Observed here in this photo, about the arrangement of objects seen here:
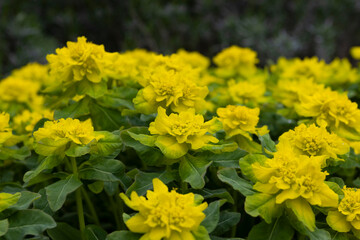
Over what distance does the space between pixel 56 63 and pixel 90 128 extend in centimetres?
36

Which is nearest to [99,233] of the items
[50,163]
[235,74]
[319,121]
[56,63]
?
[50,163]

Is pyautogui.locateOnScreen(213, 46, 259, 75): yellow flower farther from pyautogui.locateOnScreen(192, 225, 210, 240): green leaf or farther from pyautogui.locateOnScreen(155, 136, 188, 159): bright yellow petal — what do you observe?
pyautogui.locateOnScreen(192, 225, 210, 240): green leaf

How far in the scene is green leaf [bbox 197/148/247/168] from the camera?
4.22 feet

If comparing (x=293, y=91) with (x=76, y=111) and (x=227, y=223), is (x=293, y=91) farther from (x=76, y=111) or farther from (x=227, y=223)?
(x=76, y=111)

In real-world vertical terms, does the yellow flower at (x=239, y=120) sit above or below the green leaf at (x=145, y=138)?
below

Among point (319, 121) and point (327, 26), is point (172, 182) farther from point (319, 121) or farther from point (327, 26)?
point (327, 26)

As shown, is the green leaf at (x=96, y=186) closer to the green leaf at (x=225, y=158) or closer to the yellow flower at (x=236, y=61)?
the green leaf at (x=225, y=158)

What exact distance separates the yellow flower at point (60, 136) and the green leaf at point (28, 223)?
0.57ft

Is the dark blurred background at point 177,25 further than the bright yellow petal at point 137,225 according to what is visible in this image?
Yes

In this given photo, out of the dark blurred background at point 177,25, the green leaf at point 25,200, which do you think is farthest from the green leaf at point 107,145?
the dark blurred background at point 177,25

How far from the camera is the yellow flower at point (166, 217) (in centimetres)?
101

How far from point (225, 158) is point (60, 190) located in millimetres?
480

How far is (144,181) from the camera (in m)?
1.27

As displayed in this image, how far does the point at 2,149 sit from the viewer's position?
1.44 metres
